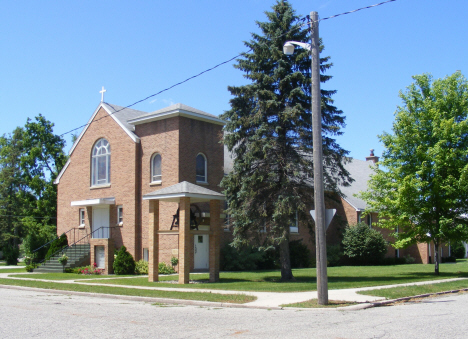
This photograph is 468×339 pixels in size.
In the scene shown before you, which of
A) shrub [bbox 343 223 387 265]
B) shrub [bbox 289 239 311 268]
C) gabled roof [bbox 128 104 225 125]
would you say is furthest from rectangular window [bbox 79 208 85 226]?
shrub [bbox 343 223 387 265]

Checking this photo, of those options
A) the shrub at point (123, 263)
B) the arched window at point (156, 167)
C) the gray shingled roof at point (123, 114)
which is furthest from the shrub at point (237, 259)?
the gray shingled roof at point (123, 114)

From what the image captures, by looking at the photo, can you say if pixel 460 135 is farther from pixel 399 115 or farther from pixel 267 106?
pixel 267 106

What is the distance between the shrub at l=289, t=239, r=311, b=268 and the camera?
30.8 meters

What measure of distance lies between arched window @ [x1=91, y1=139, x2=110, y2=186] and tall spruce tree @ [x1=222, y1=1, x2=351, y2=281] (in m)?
11.9

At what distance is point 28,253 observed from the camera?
109ft

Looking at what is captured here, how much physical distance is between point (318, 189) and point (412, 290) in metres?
5.64

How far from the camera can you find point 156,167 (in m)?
27.6

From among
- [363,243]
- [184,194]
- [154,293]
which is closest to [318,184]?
[154,293]

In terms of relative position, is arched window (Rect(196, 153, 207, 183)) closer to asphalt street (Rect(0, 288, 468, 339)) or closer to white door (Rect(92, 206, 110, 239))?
white door (Rect(92, 206, 110, 239))

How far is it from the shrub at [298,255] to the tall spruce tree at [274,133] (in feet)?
33.1

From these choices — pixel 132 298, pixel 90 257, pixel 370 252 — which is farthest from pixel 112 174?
pixel 370 252

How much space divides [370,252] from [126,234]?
1647cm

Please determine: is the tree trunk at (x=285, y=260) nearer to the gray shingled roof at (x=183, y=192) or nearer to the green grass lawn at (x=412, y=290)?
the gray shingled roof at (x=183, y=192)

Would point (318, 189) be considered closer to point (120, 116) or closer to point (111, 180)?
point (111, 180)
